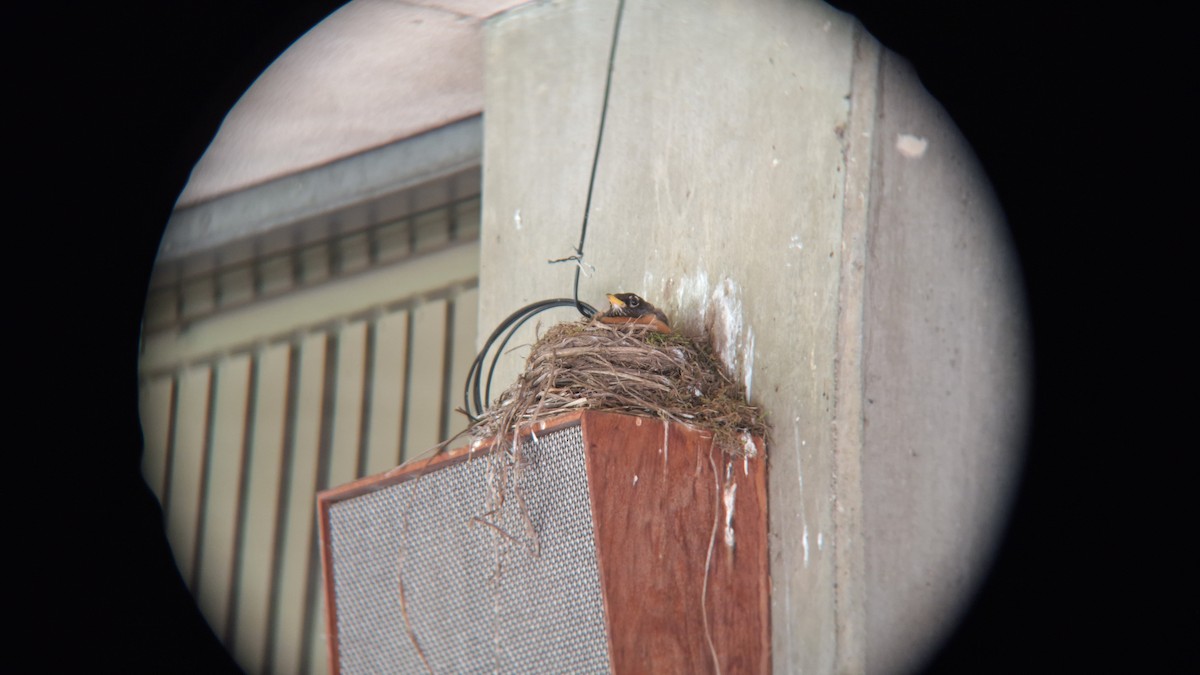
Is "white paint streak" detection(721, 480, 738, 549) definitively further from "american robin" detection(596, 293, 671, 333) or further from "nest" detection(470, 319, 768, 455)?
"american robin" detection(596, 293, 671, 333)

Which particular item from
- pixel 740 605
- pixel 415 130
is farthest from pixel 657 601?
pixel 415 130

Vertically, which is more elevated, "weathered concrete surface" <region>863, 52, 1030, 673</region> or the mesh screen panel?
"weathered concrete surface" <region>863, 52, 1030, 673</region>

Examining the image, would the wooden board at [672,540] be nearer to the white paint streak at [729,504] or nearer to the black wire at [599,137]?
the white paint streak at [729,504]

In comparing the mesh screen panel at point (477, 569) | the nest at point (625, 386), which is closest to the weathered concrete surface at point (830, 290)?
the nest at point (625, 386)

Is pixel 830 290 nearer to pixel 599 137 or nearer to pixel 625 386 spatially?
pixel 625 386

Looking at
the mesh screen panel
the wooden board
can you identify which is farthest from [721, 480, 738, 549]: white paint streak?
the mesh screen panel

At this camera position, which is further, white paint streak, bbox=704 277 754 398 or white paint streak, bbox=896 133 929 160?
white paint streak, bbox=704 277 754 398

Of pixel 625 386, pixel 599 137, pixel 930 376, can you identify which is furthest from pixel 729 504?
pixel 599 137
